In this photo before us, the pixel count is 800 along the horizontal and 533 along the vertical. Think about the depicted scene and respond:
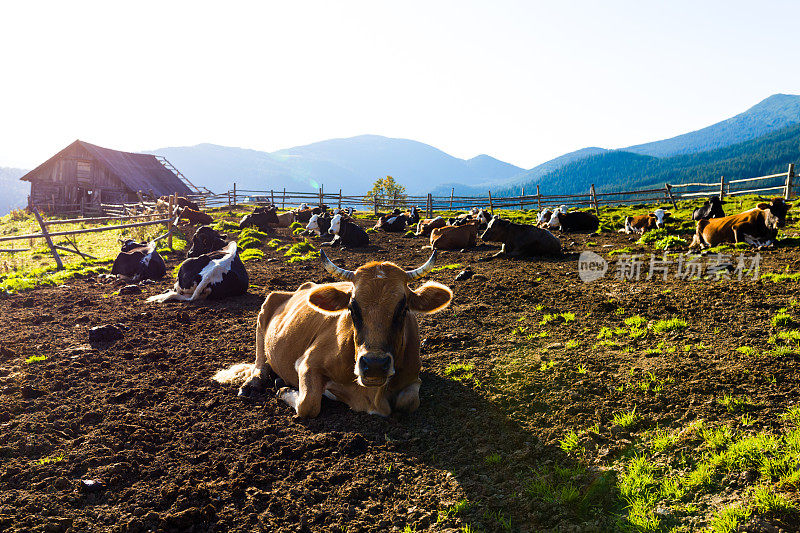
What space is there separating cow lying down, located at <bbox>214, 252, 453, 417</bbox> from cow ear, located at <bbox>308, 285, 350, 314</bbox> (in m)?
0.01

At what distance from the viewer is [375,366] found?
4039 mm

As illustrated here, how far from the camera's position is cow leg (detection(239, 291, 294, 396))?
578 cm

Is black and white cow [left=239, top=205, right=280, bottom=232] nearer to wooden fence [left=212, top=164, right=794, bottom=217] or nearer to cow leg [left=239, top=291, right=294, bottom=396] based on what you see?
wooden fence [left=212, top=164, right=794, bottom=217]

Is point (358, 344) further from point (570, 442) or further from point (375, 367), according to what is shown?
point (570, 442)

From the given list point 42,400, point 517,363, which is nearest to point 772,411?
point 517,363

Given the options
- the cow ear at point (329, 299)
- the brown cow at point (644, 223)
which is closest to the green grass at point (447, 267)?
the cow ear at point (329, 299)

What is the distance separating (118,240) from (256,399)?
18709 mm

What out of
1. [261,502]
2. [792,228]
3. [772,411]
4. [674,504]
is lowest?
[261,502]

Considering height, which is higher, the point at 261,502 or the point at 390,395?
the point at 390,395

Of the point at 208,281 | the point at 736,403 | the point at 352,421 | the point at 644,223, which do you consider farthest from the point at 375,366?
the point at 644,223

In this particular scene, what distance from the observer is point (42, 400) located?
5.38m

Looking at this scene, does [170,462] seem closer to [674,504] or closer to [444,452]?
[444,452]

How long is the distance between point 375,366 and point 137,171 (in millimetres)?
56075

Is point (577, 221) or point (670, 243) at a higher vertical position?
point (577, 221)
